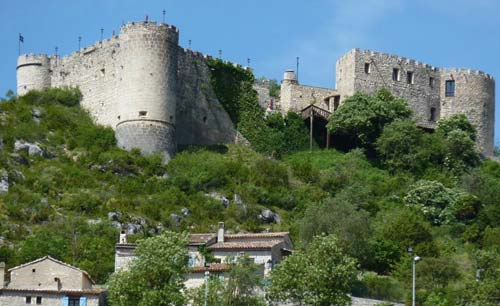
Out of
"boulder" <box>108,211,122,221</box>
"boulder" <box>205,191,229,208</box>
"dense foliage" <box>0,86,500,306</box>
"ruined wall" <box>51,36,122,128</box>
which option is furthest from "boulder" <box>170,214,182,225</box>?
"ruined wall" <box>51,36,122,128</box>

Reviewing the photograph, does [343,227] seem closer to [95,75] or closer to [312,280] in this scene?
[312,280]

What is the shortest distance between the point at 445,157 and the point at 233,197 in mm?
14456

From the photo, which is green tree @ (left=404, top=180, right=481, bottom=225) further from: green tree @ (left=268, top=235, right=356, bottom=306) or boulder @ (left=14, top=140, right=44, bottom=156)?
green tree @ (left=268, top=235, right=356, bottom=306)

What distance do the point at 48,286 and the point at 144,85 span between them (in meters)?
22.1

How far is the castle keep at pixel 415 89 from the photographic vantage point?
86312 millimetres

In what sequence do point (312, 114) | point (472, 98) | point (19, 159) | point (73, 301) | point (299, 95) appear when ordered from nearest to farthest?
point (73, 301) → point (19, 159) → point (312, 114) → point (299, 95) → point (472, 98)

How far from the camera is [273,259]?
2269 inches

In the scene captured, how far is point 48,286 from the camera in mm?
56406

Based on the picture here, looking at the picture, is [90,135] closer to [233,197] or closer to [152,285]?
[233,197]

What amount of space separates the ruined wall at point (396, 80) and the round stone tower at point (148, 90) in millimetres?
12571

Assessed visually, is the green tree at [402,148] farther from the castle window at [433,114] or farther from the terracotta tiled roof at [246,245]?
the terracotta tiled roof at [246,245]

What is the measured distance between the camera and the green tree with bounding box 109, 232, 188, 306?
5284 centimetres

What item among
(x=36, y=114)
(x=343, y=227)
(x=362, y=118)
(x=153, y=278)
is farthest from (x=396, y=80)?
(x=153, y=278)

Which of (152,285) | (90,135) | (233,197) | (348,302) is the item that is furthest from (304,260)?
(90,135)
